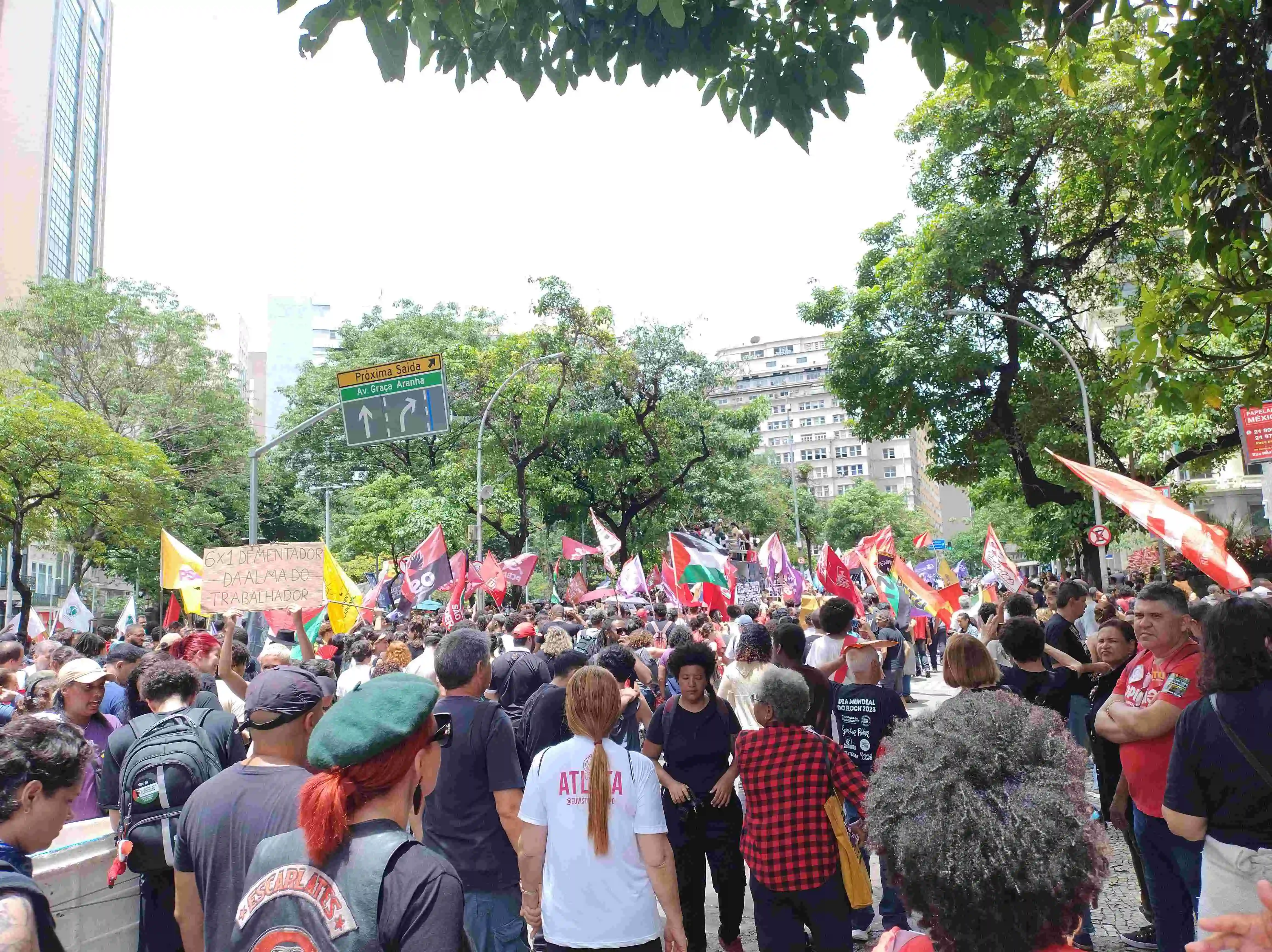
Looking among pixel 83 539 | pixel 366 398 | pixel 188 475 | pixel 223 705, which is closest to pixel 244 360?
pixel 188 475

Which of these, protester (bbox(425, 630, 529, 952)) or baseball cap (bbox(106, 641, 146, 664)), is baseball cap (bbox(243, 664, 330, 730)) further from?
baseball cap (bbox(106, 641, 146, 664))

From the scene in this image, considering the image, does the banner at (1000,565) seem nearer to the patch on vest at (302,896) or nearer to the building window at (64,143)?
the patch on vest at (302,896)

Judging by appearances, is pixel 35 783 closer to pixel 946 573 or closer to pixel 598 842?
pixel 598 842

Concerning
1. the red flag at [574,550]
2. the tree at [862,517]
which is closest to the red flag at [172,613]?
the red flag at [574,550]

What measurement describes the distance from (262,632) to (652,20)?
1215 cm

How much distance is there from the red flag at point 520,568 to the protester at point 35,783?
18424 mm

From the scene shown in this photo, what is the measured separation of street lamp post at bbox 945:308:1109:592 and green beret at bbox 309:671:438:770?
66.4ft

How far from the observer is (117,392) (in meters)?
34.3

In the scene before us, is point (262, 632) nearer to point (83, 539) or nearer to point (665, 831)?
point (665, 831)

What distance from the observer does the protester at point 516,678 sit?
7535 mm

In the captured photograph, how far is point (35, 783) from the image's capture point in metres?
2.86

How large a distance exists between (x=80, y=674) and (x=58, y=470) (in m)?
23.1

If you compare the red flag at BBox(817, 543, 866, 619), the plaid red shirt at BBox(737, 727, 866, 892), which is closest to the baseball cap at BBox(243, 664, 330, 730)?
the plaid red shirt at BBox(737, 727, 866, 892)

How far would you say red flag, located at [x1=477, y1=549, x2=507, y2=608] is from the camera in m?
21.1
